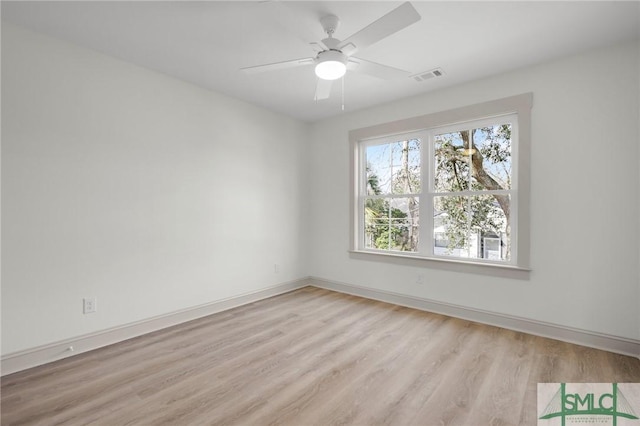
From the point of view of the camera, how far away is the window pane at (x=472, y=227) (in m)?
3.21

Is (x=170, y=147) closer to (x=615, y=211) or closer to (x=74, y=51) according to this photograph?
(x=74, y=51)

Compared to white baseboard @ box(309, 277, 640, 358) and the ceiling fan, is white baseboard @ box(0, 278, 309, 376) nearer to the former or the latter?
white baseboard @ box(309, 277, 640, 358)

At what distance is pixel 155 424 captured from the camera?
1.69 m

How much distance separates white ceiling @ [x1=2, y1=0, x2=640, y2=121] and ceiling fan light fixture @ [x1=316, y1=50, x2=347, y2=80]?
0.16 metres

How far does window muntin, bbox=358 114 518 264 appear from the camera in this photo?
10.5ft

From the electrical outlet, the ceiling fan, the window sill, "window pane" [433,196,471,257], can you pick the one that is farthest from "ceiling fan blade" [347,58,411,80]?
the electrical outlet

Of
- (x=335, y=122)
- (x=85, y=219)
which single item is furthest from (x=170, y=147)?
(x=335, y=122)

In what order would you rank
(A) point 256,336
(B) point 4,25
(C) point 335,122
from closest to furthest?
(B) point 4,25
(A) point 256,336
(C) point 335,122

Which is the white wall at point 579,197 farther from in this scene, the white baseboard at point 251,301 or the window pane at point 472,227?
the window pane at point 472,227

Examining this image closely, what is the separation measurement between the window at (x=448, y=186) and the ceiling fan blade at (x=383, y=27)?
1.88m

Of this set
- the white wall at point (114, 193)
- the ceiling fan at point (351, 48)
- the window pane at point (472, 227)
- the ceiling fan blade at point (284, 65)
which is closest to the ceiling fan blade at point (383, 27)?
the ceiling fan at point (351, 48)

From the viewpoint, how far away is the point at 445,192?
357 cm

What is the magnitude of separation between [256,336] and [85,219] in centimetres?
184

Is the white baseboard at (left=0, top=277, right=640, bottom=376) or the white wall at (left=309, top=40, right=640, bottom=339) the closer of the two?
the white baseboard at (left=0, top=277, right=640, bottom=376)
